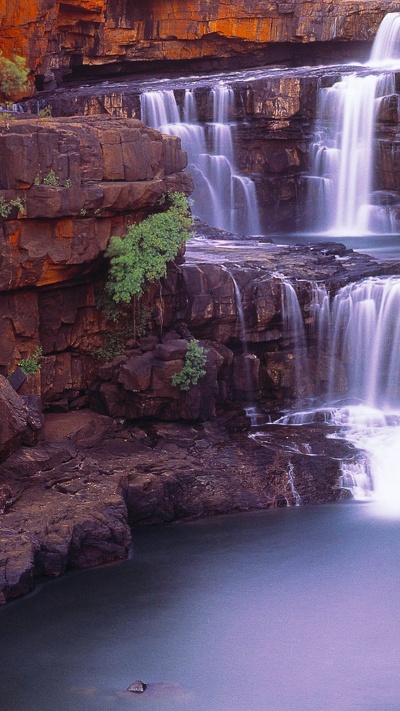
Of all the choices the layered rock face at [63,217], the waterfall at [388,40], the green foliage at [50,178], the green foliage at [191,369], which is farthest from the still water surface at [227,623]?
the waterfall at [388,40]

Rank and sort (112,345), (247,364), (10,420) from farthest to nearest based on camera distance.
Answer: (247,364) → (112,345) → (10,420)

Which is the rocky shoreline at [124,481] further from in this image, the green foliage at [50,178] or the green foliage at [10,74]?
the green foliage at [10,74]

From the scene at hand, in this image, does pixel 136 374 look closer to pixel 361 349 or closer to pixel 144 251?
pixel 144 251

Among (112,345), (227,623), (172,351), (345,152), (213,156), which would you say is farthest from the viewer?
(345,152)

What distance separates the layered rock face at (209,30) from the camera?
37.4m

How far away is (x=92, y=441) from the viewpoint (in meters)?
20.5

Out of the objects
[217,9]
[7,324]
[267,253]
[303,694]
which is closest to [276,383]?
[267,253]

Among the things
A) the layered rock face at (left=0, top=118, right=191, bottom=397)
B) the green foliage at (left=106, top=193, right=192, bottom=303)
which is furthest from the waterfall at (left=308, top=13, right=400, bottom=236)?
the green foliage at (left=106, top=193, right=192, bottom=303)

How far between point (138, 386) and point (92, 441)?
134 cm

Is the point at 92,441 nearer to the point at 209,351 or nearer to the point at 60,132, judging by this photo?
the point at 209,351

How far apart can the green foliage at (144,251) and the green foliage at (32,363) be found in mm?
1739

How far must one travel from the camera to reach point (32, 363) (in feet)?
68.0

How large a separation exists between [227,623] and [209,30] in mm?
26671

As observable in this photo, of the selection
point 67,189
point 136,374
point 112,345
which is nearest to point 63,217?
point 67,189
